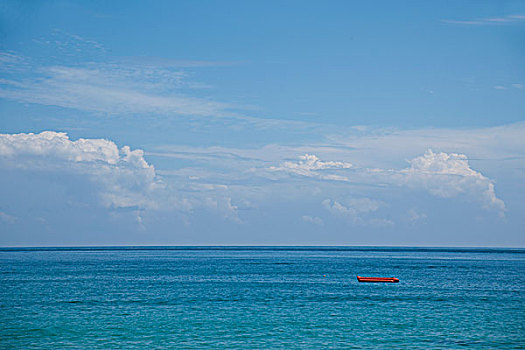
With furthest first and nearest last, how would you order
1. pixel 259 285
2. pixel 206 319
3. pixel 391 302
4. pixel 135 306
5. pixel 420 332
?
pixel 259 285 < pixel 391 302 < pixel 135 306 < pixel 206 319 < pixel 420 332

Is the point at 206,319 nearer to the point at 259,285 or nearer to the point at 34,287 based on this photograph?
the point at 259,285

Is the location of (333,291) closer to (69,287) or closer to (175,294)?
(175,294)

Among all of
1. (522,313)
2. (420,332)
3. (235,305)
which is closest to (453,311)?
(522,313)

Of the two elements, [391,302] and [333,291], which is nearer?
[391,302]

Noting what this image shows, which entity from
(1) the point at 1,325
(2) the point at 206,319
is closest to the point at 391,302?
(2) the point at 206,319

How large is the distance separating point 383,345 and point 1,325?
1360 inches

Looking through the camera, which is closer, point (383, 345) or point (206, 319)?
point (383, 345)

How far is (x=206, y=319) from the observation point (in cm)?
5300

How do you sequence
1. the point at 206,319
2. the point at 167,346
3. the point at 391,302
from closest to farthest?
1. the point at 167,346
2. the point at 206,319
3. the point at 391,302

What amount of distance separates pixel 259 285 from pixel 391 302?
87.9 ft

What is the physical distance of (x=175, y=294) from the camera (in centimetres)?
7444

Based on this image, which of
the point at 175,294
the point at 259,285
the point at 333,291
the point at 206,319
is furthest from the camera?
the point at 259,285

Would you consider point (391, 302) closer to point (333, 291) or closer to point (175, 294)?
point (333, 291)

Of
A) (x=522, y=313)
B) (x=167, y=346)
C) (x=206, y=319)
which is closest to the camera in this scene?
(x=167, y=346)
